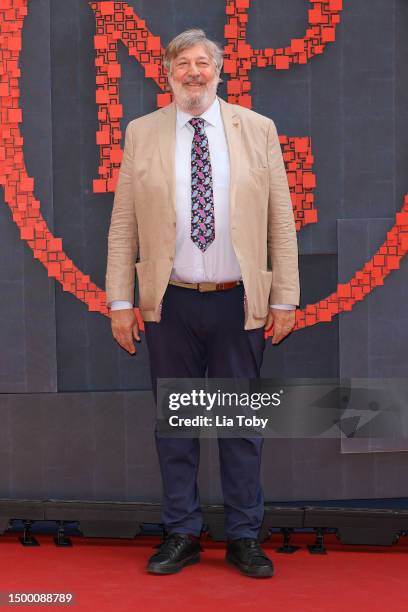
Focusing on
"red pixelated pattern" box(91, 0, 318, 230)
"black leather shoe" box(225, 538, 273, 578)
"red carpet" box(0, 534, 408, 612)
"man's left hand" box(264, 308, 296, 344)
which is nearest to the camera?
"red carpet" box(0, 534, 408, 612)

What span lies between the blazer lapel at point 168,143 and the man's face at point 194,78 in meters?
0.06

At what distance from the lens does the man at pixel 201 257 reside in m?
2.59

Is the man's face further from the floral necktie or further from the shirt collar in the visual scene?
the floral necktie

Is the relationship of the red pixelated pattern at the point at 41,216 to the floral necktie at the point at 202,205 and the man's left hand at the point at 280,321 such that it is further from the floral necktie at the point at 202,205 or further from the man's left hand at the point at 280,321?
the floral necktie at the point at 202,205

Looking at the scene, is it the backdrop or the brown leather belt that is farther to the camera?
the backdrop

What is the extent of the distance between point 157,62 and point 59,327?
3.37ft

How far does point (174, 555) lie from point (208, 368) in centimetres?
55

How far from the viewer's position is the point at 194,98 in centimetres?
261

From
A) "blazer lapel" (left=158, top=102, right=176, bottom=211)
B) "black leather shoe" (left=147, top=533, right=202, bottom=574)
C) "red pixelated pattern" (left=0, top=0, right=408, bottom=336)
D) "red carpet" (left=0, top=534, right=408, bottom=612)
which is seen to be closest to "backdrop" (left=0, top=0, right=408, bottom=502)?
"red pixelated pattern" (left=0, top=0, right=408, bottom=336)

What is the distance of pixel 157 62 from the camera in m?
3.24

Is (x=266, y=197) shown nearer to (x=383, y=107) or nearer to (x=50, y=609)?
(x=383, y=107)

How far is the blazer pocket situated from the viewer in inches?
104

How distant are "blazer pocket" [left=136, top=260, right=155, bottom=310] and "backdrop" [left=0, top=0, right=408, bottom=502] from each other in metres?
0.65

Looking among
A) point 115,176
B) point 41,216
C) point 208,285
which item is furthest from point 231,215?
point 41,216
